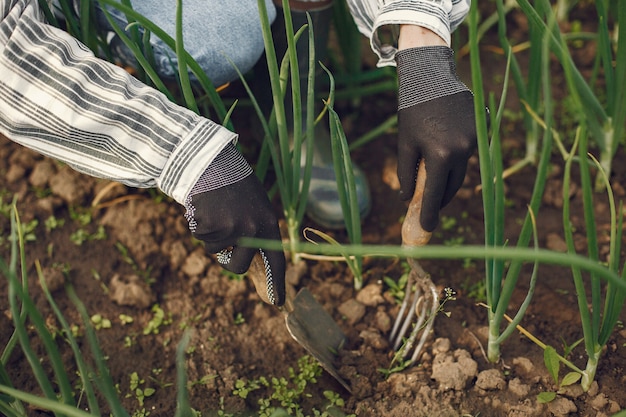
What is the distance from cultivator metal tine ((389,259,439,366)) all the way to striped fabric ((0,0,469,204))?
1.59 feet

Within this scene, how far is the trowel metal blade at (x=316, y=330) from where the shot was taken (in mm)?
1328

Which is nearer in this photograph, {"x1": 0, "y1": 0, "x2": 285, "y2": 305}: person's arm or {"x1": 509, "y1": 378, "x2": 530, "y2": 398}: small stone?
{"x1": 0, "y1": 0, "x2": 285, "y2": 305}: person's arm

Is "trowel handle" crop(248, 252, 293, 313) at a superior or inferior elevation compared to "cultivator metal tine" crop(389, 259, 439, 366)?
superior

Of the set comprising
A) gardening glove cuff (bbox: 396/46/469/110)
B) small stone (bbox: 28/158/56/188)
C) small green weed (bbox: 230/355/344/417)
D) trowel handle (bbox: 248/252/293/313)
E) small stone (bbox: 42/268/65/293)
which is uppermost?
gardening glove cuff (bbox: 396/46/469/110)

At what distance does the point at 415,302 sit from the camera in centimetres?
139

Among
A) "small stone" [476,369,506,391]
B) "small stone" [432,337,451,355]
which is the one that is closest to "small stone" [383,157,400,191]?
"small stone" [432,337,451,355]

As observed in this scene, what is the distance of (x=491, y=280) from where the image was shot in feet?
3.97

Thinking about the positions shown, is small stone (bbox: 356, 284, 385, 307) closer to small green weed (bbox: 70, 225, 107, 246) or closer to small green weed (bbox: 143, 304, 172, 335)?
small green weed (bbox: 143, 304, 172, 335)

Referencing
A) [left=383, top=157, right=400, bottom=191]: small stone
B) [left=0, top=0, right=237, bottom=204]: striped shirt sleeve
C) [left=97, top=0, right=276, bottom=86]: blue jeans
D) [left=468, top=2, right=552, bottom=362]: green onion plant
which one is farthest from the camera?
[left=383, top=157, right=400, bottom=191]: small stone

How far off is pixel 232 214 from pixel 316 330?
356mm

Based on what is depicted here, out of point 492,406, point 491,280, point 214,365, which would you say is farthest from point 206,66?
point 492,406

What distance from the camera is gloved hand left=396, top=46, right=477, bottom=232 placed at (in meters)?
1.21

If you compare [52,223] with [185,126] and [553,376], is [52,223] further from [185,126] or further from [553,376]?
[553,376]

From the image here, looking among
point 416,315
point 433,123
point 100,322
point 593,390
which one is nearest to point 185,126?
point 433,123
